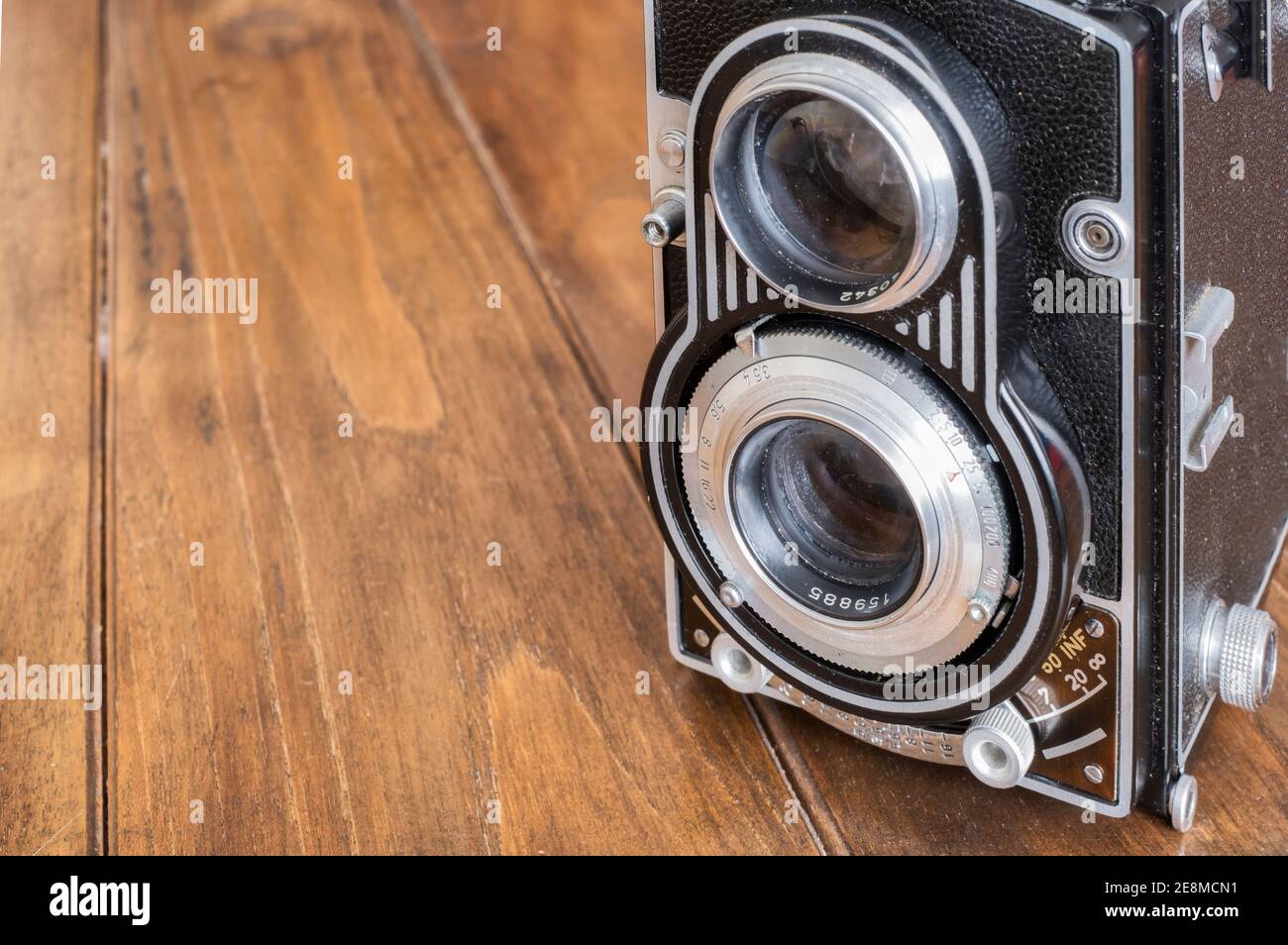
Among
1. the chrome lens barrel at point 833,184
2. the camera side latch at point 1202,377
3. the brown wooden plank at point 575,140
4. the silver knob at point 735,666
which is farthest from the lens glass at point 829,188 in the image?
the brown wooden plank at point 575,140

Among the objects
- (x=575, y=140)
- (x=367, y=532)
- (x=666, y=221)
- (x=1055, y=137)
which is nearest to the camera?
(x=1055, y=137)

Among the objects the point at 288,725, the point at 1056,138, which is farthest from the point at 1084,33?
the point at 288,725

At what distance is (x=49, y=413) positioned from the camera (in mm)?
1007

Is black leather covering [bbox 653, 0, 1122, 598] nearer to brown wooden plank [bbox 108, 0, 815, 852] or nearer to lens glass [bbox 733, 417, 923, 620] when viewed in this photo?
lens glass [bbox 733, 417, 923, 620]

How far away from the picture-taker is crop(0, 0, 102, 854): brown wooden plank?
775mm

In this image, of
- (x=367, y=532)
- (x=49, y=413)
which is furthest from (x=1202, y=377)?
(x=49, y=413)

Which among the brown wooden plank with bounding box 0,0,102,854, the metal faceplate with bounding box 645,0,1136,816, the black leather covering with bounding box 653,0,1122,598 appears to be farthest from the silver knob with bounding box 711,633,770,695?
the brown wooden plank with bounding box 0,0,102,854

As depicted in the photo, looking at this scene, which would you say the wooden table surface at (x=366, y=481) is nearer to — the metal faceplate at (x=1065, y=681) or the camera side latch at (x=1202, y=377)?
the metal faceplate at (x=1065, y=681)

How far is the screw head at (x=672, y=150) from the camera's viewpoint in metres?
0.68

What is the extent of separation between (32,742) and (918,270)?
1.53 ft

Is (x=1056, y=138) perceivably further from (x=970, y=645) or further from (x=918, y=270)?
(x=970, y=645)

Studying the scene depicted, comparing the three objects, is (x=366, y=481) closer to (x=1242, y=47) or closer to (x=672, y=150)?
(x=672, y=150)

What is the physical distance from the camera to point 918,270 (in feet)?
1.97

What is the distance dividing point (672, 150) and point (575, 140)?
0.56 m
